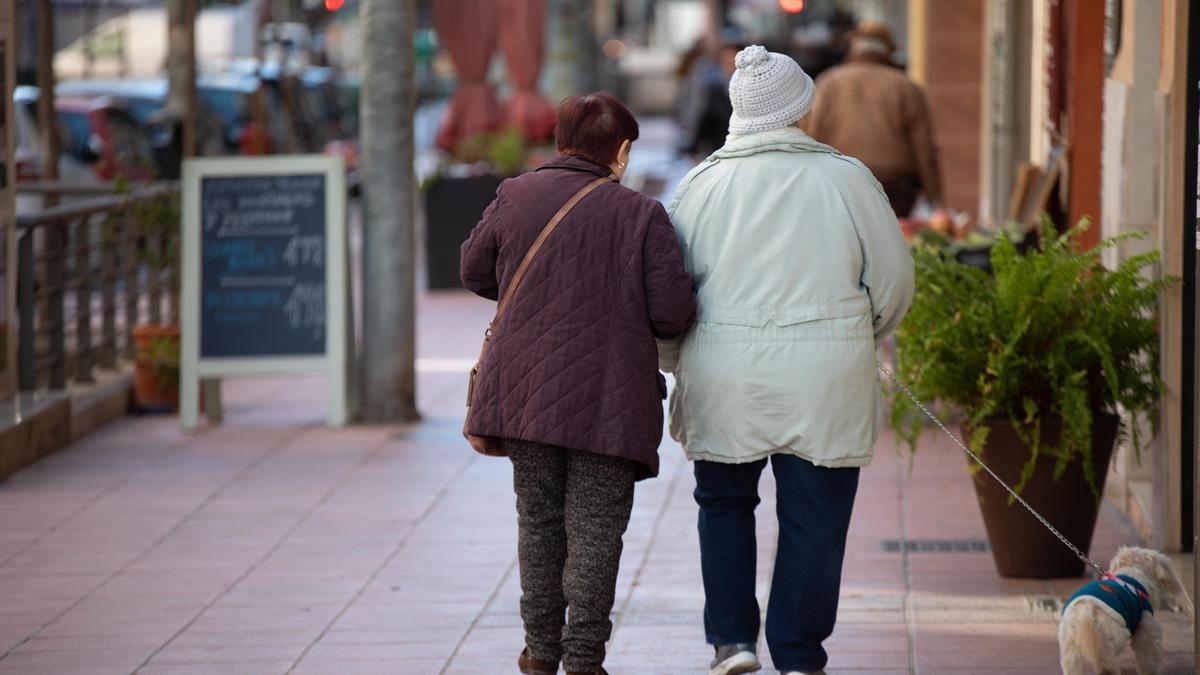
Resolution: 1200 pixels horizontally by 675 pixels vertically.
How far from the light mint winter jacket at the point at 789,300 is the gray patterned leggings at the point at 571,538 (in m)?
0.25

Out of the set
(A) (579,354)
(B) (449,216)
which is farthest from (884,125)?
(A) (579,354)

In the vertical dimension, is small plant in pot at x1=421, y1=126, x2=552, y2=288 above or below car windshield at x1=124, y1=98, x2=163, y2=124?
below

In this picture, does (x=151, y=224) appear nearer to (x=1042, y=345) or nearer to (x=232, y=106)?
(x=1042, y=345)

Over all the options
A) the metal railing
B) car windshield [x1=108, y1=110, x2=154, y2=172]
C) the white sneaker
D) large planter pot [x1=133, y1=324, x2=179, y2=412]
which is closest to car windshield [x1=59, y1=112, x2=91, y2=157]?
car windshield [x1=108, y1=110, x2=154, y2=172]

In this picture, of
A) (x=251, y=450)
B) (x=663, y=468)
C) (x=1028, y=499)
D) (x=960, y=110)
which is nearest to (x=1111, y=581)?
(x=1028, y=499)

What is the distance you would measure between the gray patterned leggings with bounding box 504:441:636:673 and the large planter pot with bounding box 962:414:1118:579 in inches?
65.4

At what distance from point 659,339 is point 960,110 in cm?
1200

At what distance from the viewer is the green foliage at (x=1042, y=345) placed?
5.87m

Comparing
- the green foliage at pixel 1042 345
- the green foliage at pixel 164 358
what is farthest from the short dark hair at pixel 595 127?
the green foliage at pixel 164 358

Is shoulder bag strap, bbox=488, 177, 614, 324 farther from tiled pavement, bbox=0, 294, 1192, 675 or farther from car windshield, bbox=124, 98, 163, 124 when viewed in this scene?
car windshield, bbox=124, 98, 163, 124

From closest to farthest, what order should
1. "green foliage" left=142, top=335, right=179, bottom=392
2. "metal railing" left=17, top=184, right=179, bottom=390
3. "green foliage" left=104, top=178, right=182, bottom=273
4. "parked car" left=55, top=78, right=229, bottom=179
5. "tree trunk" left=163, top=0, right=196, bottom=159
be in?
"metal railing" left=17, top=184, right=179, bottom=390, "green foliage" left=142, top=335, right=179, bottom=392, "green foliage" left=104, top=178, right=182, bottom=273, "tree trunk" left=163, top=0, right=196, bottom=159, "parked car" left=55, top=78, right=229, bottom=179

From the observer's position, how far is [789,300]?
4.66 metres

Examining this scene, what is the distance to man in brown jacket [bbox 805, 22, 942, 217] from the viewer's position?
10.8 meters

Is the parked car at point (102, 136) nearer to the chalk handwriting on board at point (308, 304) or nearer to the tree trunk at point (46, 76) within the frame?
the tree trunk at point (46, 76)
